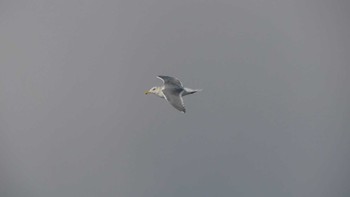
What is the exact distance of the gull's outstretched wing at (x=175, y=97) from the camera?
945 cm

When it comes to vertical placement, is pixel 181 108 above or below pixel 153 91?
below

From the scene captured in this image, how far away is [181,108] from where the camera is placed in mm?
9383

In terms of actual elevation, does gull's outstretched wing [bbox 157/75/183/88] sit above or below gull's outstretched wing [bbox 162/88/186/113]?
above

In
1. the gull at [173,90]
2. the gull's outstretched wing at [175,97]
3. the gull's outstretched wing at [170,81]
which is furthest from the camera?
the gull's outstretched wing at [170,81]

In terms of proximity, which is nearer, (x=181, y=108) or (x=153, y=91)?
(x=181, y=108)

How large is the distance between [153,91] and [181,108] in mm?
1055

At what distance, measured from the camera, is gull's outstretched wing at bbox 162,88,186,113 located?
9445 millimetres

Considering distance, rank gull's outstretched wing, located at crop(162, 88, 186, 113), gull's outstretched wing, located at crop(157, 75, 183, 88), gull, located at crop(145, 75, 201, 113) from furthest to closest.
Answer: gull's outstretched wing, located at crop(157, 75, 183, 88)
gull, located at crop(145, 75, 201, 113)
gull's outstretched wing, located at crop(162, 88, 186, 113)

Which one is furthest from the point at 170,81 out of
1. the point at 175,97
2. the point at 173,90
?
the point at 175,97

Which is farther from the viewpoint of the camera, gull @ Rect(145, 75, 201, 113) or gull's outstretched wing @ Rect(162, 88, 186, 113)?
gull @ Rect(145, 75, 201, 113)

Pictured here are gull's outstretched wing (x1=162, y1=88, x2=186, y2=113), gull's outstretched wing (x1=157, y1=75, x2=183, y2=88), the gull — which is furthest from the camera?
gull's outstretched wing (x1=157, y1=75, x2=183, y2=88)

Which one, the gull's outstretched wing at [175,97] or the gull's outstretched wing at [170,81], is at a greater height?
the gull's outstretched wing at [170,81]

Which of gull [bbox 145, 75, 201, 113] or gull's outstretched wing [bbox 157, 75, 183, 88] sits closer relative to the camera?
gull [bbox 145, 75, 201, 113]

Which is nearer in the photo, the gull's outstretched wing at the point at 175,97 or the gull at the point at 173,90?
the gull's outstretched wing at the point at 175,97
